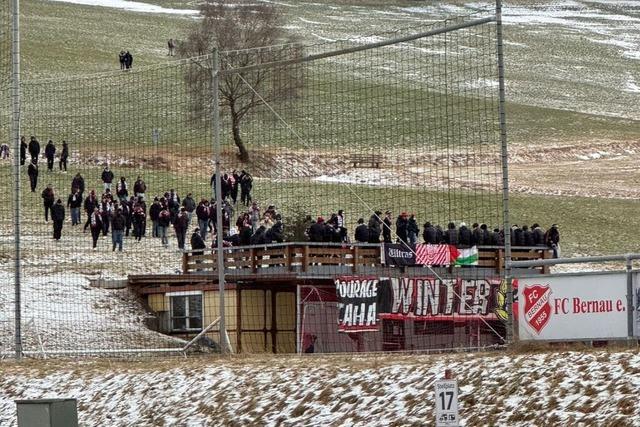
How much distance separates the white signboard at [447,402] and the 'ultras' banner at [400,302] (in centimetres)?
1347

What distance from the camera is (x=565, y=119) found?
88562 mm

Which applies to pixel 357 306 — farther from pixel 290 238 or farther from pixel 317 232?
pixel 290 238

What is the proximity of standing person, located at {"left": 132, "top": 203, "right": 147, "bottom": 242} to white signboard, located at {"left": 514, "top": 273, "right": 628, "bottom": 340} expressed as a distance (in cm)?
2281

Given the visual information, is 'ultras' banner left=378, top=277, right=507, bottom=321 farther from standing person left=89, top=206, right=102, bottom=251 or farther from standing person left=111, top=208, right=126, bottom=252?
standing person left=89, top=206, right=102, bottom=251

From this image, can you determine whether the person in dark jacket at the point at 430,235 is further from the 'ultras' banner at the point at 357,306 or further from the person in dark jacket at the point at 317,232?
the 'ultras' banner at the point at 357,306

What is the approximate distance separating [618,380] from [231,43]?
53.7 metres

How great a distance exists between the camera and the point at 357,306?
2712 cm

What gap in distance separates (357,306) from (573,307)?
1015 centimetres

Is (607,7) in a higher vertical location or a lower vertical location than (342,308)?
higher

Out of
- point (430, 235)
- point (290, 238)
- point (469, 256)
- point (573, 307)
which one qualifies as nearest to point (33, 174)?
point (290, 238)

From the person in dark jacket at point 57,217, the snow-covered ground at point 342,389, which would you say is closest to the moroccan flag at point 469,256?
the snow-covered ground at point 342,389

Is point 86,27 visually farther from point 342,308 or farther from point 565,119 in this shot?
point 342,308

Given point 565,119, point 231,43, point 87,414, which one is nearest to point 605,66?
point 565,119

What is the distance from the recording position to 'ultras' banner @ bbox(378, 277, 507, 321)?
88.8ft
